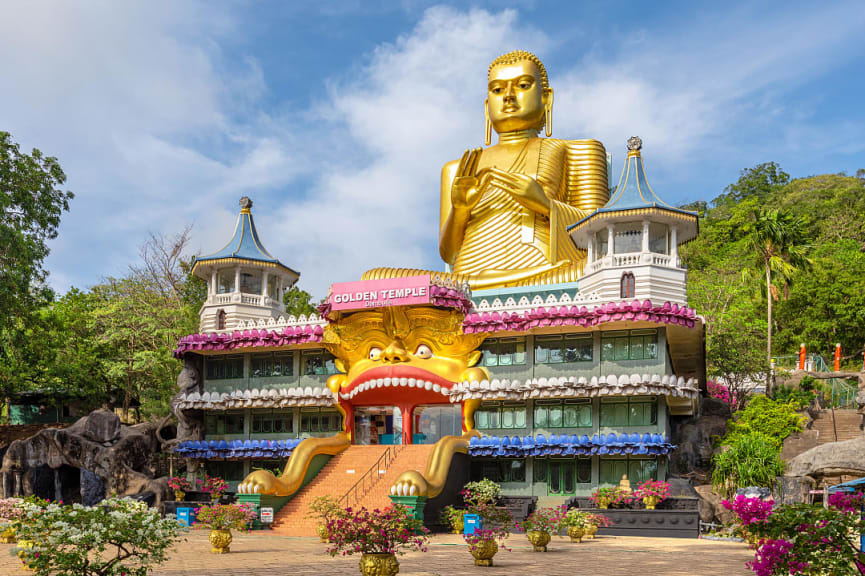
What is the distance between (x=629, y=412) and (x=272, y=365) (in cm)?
1341

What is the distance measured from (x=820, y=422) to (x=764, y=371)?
11.8ft

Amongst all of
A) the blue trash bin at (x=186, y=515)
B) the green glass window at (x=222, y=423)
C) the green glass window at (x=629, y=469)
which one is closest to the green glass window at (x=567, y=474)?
the green glass window at (x=629, y=469)

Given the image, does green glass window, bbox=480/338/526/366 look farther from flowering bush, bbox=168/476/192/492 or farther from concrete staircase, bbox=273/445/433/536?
flowering bush, bbox=168/476/192/492

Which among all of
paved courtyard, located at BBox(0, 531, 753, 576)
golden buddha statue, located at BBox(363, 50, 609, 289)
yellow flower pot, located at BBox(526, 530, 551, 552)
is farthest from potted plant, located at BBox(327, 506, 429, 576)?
golden buddha statue, located at BBox(363, 50, 609, 289)

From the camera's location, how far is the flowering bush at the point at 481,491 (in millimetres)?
24689

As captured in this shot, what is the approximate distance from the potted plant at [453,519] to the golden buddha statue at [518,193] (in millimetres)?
9183

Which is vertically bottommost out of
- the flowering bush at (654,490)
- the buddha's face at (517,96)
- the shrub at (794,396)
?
the flowering bush at (654,490)

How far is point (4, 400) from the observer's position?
130 ft

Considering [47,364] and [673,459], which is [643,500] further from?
[47,364]

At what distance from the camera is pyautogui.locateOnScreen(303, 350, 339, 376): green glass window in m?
30.8

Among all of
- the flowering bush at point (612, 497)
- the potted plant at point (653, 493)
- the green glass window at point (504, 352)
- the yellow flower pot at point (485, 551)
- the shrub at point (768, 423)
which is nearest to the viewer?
the yellow flower pot at point (485, 551)

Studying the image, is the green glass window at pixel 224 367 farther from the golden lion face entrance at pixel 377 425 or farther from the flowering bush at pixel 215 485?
the golden lion face entrance at pixel 377 425

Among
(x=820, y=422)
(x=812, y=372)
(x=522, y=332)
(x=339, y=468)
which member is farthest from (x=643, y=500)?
(x=812, y=372)

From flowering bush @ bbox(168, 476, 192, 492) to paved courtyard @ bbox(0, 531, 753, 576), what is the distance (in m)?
7.93
